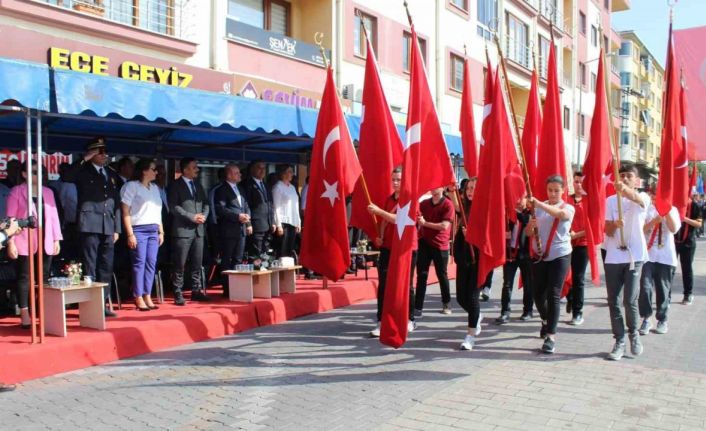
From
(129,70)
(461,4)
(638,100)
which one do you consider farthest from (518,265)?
(638,100)

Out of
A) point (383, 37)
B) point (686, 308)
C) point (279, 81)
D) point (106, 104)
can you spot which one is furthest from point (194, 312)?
point (383, 37)

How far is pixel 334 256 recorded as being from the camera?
7.34 metres

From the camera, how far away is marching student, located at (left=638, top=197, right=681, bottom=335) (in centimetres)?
790

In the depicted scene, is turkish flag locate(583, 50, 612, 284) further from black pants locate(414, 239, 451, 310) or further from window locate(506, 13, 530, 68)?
window locate(506, 13, 530, 68)

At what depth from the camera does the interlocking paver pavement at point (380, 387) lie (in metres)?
4.89

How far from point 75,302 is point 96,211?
3.60 feet

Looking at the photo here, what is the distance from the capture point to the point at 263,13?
55.6 ft

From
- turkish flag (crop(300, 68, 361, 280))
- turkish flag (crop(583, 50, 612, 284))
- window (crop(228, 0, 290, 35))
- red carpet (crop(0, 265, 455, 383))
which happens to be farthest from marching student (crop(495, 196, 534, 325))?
window (crop(228, 0, 290, 35))

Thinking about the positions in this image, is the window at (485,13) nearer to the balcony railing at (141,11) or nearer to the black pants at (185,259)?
the balcony railing at (141,11)

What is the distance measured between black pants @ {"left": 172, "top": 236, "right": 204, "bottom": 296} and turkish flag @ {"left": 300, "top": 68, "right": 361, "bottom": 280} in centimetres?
212

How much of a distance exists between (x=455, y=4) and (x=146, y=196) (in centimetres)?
1938

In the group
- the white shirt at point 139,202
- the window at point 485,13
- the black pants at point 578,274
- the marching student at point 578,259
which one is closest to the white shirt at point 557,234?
the marching student at point 578,259

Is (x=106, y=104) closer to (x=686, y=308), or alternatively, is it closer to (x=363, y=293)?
(x=363, y=293)

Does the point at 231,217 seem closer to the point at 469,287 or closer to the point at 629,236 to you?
the point at 469,287
